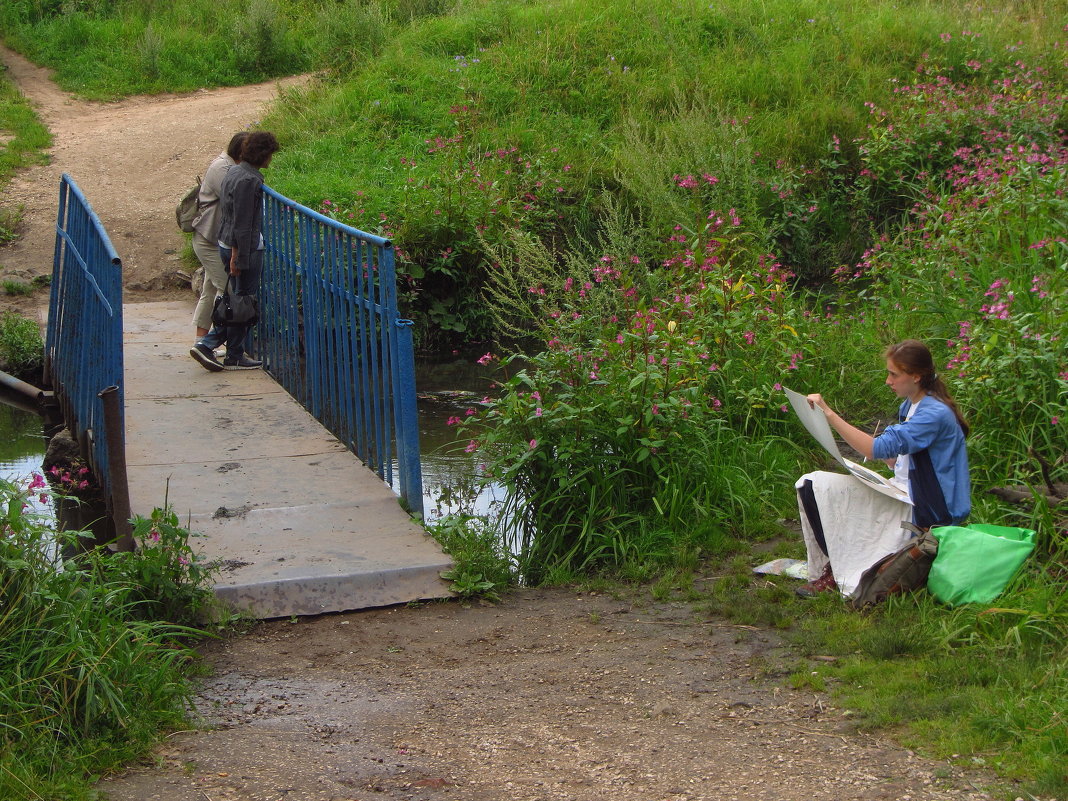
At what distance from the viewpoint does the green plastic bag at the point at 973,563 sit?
4109 millimetres

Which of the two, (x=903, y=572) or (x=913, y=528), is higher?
(x=913, y=528)

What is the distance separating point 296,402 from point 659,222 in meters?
3.59

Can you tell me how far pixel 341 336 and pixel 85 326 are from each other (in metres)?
1.36

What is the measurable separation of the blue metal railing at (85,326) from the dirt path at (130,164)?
2.45 meters

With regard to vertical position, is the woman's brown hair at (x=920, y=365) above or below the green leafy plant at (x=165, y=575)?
above

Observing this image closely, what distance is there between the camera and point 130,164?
13.2 meters

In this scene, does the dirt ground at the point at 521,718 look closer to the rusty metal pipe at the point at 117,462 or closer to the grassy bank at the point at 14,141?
the rusty metal pipe at the point at 117,462

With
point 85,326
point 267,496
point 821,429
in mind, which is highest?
point 85,326

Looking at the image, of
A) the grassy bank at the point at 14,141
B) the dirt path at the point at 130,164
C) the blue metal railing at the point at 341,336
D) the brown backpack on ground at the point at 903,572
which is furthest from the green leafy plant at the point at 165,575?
the grassy bank at the point at 14,141

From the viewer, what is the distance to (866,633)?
4.07 m

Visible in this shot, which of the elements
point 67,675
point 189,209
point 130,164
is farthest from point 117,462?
point 130,164

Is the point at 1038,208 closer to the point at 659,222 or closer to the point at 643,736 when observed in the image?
the point at 659,222

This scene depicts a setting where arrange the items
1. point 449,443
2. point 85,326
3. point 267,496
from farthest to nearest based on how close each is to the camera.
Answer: point 449,443 → point 85,326 → point 267,496

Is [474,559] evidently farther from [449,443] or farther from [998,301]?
[998,301]
